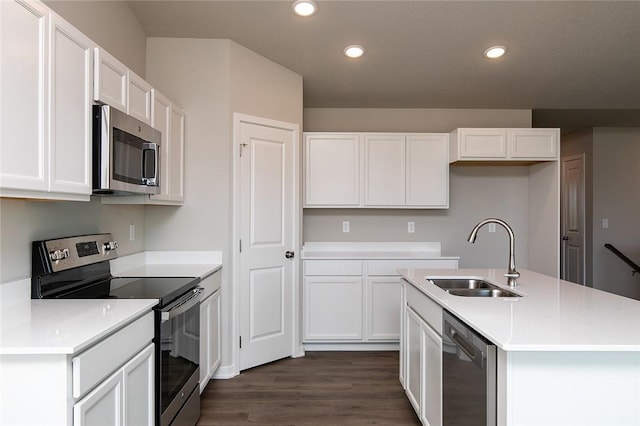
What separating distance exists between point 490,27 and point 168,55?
2482mm

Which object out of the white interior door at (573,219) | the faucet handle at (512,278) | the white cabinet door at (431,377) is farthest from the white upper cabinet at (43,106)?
the white interior door at (573,219)

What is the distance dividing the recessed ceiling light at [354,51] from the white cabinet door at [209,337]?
2185 mm

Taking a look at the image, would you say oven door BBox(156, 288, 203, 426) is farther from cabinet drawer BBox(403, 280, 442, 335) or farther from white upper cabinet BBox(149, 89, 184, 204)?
cabinet drawer BBox(403, 280, 442, 335)

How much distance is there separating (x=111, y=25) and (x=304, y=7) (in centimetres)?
127

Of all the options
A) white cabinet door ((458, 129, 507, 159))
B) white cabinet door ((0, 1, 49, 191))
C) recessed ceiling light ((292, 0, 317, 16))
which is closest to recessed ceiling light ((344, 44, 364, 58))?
recessed ceiling light ((292, 0, 317, 16))

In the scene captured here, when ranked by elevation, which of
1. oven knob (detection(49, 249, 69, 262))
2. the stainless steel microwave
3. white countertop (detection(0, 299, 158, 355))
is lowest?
white countertop (detection(0, 299, 158, 355))

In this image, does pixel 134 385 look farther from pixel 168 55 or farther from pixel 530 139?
pixel 530 139

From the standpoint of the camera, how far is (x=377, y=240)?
438 centimetres

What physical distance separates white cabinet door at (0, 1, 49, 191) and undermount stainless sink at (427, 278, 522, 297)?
2.02 m

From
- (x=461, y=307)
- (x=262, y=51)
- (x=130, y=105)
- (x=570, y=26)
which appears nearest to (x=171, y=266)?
(x=130, y=105)

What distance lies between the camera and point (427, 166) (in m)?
4.05

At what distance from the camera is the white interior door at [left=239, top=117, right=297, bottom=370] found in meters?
3.22

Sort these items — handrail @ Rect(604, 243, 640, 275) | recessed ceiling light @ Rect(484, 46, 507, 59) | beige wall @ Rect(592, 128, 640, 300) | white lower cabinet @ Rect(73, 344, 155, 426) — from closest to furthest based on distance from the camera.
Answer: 1. white lower cabinet @ Rect(73, 344, 155, 426)
2. recessed ceiling light @ Rect(484, 46, 507, 59)
3. handrail @ Rect(604, 243, 640, 275)
4. beige wall @ Rect(592, 128, 640, 300)

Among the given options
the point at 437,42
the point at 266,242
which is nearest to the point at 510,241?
the point at 437,42
